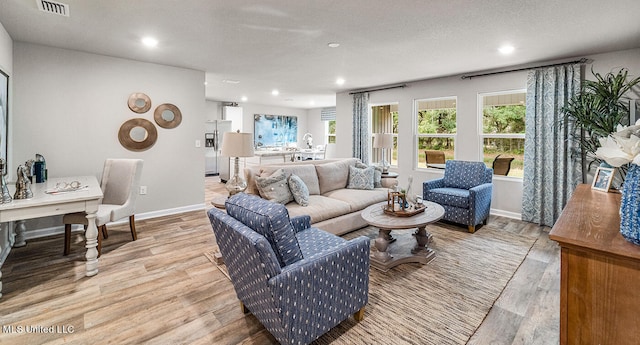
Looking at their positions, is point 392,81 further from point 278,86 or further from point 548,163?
point 548,163

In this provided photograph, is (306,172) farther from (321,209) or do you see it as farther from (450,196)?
(450,196)

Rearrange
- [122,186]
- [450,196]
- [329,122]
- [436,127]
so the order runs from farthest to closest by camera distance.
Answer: [329,122] < [436,127] < [450,196] < [122,186]

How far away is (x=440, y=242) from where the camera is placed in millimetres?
3621

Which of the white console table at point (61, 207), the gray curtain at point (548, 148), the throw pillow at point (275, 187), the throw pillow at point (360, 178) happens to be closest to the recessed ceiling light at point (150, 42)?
the white console table at point (61, 207)

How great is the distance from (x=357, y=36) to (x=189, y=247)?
3.04 metres

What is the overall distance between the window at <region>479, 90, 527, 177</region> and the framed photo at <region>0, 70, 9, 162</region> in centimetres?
626

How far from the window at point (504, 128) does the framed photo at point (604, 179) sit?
247 centimetres

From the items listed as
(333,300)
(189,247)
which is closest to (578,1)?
(333,300)

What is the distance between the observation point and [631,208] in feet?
3.49

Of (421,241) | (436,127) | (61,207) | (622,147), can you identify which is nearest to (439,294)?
(421,241)

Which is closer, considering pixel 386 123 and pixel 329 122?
pixel 386 123

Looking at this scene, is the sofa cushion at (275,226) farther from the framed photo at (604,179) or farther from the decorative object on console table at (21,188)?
the framed photo at (604,179)

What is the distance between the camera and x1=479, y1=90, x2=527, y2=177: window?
4781mm

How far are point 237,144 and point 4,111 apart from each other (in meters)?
2.51
